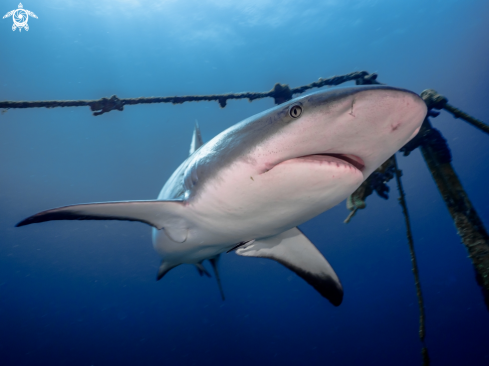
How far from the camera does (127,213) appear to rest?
7.04 ft

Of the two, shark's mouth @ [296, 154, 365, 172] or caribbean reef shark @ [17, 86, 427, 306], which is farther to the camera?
shark's mouth @ [296, 154, 365, 172]

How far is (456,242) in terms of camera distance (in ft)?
200

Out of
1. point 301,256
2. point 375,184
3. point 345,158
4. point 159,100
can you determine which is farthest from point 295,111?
point 159,100

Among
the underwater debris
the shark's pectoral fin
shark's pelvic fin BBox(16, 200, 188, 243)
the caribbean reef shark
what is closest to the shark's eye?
the caribbean reef shark

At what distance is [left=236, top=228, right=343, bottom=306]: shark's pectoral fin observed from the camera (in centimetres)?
306

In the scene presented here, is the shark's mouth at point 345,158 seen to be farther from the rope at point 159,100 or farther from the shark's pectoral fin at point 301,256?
Result: the rope at point 159,100

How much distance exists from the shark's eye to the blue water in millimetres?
25727

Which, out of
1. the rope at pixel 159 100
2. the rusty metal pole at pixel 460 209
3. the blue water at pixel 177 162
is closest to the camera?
the rusty metal pole at pixel 460 209

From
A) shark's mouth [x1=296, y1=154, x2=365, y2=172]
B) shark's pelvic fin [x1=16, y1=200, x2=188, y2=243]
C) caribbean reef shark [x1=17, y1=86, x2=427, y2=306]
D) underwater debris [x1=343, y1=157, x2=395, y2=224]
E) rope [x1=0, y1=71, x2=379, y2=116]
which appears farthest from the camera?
underwater debris [x1=343, y1=157, x2=395, y2=224]

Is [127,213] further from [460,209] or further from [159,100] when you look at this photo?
[460,209]

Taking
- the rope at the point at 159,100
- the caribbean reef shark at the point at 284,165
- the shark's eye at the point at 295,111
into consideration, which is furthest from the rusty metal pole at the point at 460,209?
the shark's eye at the point at 295,111

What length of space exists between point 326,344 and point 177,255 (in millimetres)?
49728

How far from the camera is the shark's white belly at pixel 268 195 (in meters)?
1.45

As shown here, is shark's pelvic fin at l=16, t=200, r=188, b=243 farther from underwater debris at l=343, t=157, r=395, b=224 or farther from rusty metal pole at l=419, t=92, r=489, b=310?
rusty metal pole at l=419, t=92, r=489, b=310
